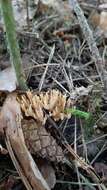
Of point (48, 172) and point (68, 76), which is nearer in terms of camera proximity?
point (48, 172)

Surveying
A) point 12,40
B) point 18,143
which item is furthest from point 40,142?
point 12,40

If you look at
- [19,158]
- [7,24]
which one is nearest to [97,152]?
[19,158]

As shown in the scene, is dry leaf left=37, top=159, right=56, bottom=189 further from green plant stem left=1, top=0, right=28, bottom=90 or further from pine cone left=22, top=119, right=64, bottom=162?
green plant stem left=1, top=0, right=28, bottom=90

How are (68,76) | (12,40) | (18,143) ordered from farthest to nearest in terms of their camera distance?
(68,76), (12,40), (18,143)

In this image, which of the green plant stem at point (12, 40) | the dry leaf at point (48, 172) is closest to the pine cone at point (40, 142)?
the dry leaf at point (48, 172)

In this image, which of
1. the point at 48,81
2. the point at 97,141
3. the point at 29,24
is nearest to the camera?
the point at 97,141

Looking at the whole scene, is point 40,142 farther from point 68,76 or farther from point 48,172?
point 68,76

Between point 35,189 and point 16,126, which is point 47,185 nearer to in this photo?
point 35,189
